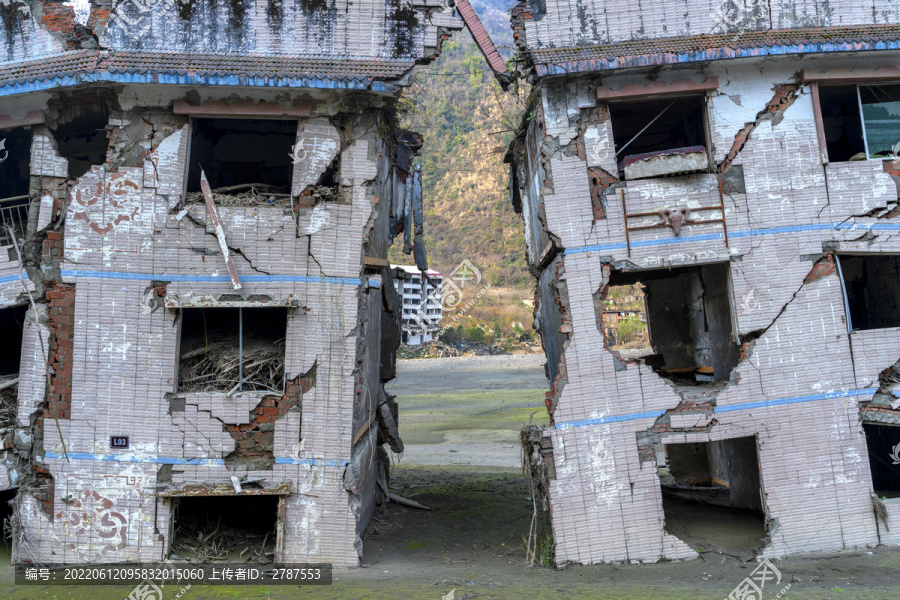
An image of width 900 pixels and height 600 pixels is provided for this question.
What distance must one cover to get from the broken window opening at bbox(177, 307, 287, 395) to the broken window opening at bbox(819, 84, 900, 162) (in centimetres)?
826

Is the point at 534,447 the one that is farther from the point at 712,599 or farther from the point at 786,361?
the point at 786,361

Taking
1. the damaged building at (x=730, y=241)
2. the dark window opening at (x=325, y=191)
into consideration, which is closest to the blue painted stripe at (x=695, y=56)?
the damaged building at (x=730, y=241)

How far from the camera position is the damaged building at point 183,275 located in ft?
26.5

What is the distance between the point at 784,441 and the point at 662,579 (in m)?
2.46

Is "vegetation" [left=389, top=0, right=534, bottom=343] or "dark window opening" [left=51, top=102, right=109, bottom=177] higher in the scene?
"vegetation" [left=389, top=0, right=534, bottom=343]

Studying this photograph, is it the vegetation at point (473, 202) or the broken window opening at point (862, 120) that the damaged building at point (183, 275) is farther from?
the vegetation at point (473, 202)

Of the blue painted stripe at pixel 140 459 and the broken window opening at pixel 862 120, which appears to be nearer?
the blue painted stripe at pixel 140 459

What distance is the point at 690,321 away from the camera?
486 inches

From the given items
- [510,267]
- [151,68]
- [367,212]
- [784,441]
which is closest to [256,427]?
[367,212]

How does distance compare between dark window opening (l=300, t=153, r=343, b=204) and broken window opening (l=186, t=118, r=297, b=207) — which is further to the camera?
broken window opening (l=186, t=118, r=297, b=207)

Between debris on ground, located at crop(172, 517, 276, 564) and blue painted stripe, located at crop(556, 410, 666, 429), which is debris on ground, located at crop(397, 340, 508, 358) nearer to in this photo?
debris on ground, located at crop(172, 517, 276, 564)

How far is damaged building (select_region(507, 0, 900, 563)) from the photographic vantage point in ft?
26.7

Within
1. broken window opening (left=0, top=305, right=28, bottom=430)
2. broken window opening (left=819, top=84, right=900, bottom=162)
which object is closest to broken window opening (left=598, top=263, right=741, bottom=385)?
broken window opening (left=819, top=84, right=900, bottom=162)

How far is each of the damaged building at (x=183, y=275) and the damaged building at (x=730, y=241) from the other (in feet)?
8.49
